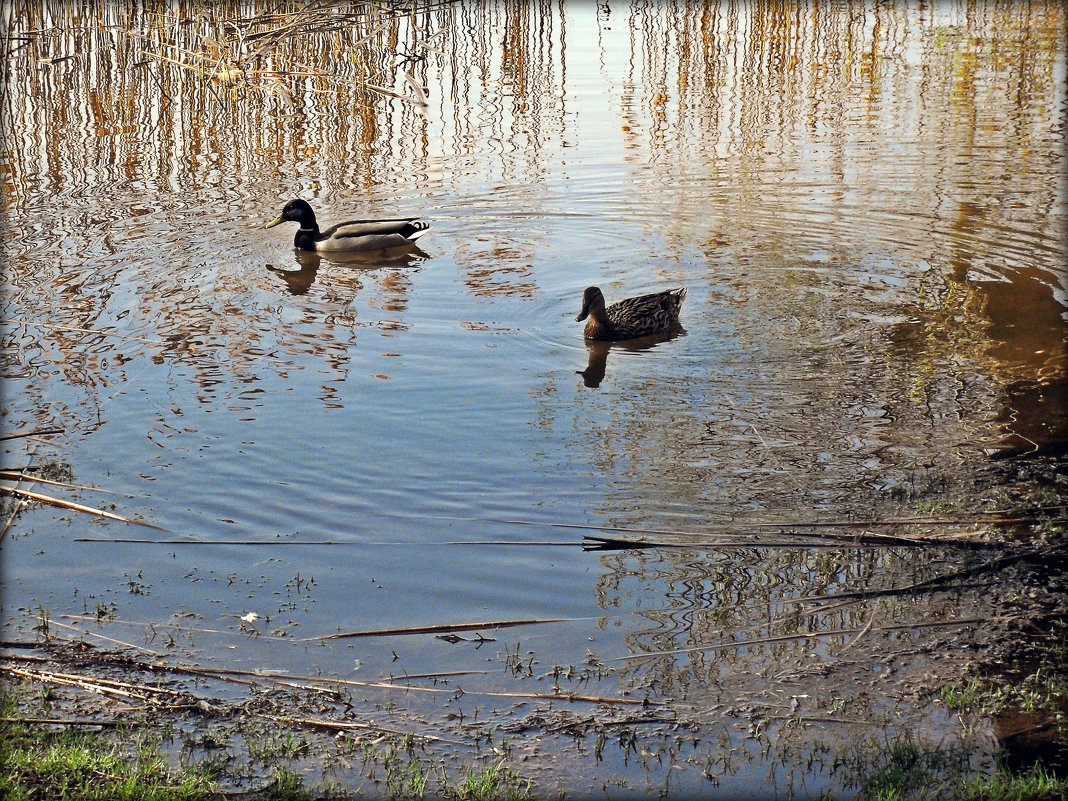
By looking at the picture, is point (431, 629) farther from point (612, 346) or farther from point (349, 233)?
point (349, 233)

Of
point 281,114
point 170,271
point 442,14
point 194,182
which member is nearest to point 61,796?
point 170,271

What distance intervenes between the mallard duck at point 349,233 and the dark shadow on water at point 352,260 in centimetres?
7

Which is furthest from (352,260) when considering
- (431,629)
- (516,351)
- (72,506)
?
(431,629)

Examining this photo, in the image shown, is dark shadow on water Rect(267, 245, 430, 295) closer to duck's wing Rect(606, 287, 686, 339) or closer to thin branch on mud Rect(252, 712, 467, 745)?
duck's wing Rect(606, 287, 686, 339)

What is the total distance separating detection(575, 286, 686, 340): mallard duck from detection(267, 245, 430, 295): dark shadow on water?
2.86 m

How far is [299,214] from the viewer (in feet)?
39.1

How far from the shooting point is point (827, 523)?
596 cm

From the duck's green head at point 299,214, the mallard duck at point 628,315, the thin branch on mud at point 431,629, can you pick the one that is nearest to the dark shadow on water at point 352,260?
the duck's green head at point 299,214

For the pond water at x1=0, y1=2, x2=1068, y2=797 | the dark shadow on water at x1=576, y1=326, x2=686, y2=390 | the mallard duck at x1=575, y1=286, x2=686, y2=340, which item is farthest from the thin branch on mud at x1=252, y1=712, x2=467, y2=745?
the mallard duck at x1=575, y1=286, x2=686, y2=340

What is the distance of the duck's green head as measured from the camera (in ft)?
39.0

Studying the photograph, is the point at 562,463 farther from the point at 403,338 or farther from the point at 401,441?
the point at 403,338

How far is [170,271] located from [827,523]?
719 cm

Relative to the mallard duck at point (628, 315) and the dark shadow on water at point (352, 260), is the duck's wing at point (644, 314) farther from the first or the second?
the dark shadow on water at point (352, 260)

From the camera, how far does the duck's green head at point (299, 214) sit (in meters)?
11.9
